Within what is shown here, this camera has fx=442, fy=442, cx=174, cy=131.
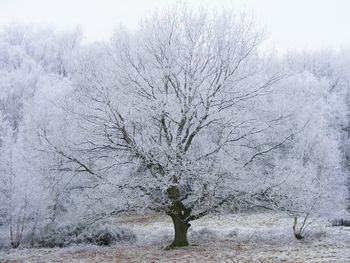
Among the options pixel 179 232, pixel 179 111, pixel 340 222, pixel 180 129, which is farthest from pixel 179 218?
pixel 340 222

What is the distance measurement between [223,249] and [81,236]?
6.53 m

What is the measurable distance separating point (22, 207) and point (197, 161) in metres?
9.61

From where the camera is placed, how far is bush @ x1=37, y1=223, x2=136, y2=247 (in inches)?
742

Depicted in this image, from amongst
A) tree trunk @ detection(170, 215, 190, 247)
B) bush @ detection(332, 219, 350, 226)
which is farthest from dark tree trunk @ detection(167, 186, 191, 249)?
bush @ detection(332, 219, 350, 226)

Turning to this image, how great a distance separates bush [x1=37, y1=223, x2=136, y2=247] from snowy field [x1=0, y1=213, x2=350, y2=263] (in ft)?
3.36

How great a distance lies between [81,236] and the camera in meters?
18.9

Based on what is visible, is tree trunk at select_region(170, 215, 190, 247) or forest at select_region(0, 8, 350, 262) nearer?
forest at select_region(0, 8, 350, 262)

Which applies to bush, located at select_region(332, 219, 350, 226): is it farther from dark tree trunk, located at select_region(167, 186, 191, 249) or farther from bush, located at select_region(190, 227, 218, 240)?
dark tree trunk, located at select_region(167, 186, 191, 249)

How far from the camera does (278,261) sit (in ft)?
40.6

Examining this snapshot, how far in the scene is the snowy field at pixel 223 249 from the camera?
44.3 feet

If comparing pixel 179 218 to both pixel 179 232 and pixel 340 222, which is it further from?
pixel 340 222

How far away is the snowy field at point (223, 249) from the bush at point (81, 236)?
102 centimetres

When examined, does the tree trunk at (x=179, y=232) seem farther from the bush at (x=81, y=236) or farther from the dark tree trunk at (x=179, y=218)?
the bush at (x=81, y=236)

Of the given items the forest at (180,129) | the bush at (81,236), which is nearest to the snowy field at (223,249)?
the bush at (81,236)
